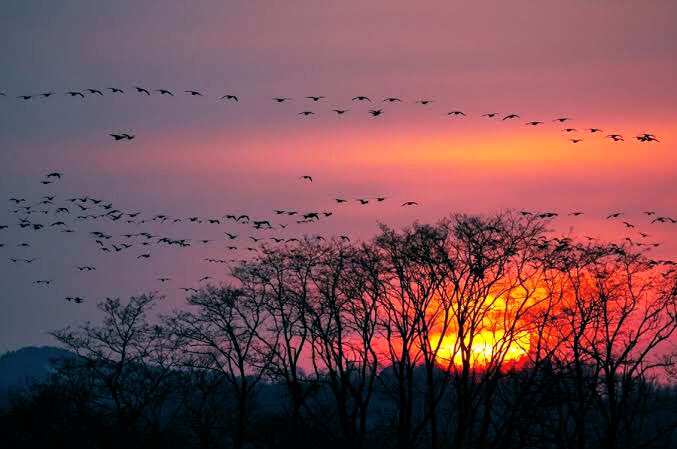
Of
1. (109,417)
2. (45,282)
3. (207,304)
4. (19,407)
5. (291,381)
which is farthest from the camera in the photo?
(109,417)

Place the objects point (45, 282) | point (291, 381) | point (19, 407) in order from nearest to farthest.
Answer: point (45, 282), point (291, 381), point (19, 407)

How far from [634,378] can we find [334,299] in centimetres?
1620

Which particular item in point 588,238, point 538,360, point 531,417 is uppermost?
point 588,238

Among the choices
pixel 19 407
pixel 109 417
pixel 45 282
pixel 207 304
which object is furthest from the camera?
pixel 109 417

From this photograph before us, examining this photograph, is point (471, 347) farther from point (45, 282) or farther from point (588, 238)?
point (45, 282)

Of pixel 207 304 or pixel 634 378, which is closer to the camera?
pixel 634 378

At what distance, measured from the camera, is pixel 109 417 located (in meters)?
78.4

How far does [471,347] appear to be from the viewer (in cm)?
4525

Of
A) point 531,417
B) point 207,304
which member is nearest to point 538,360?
point 531,417

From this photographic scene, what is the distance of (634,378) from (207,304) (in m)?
24.7

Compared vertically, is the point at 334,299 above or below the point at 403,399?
above

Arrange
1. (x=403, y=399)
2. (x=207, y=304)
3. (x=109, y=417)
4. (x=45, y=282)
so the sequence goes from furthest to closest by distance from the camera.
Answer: (x=109, y=417)
(x=207, y=304)
(x=403, y=399)
(x=45, y=282)

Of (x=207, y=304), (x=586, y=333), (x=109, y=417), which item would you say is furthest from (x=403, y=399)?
(x=109, y=417)

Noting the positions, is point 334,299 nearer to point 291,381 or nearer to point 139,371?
point 291,381
